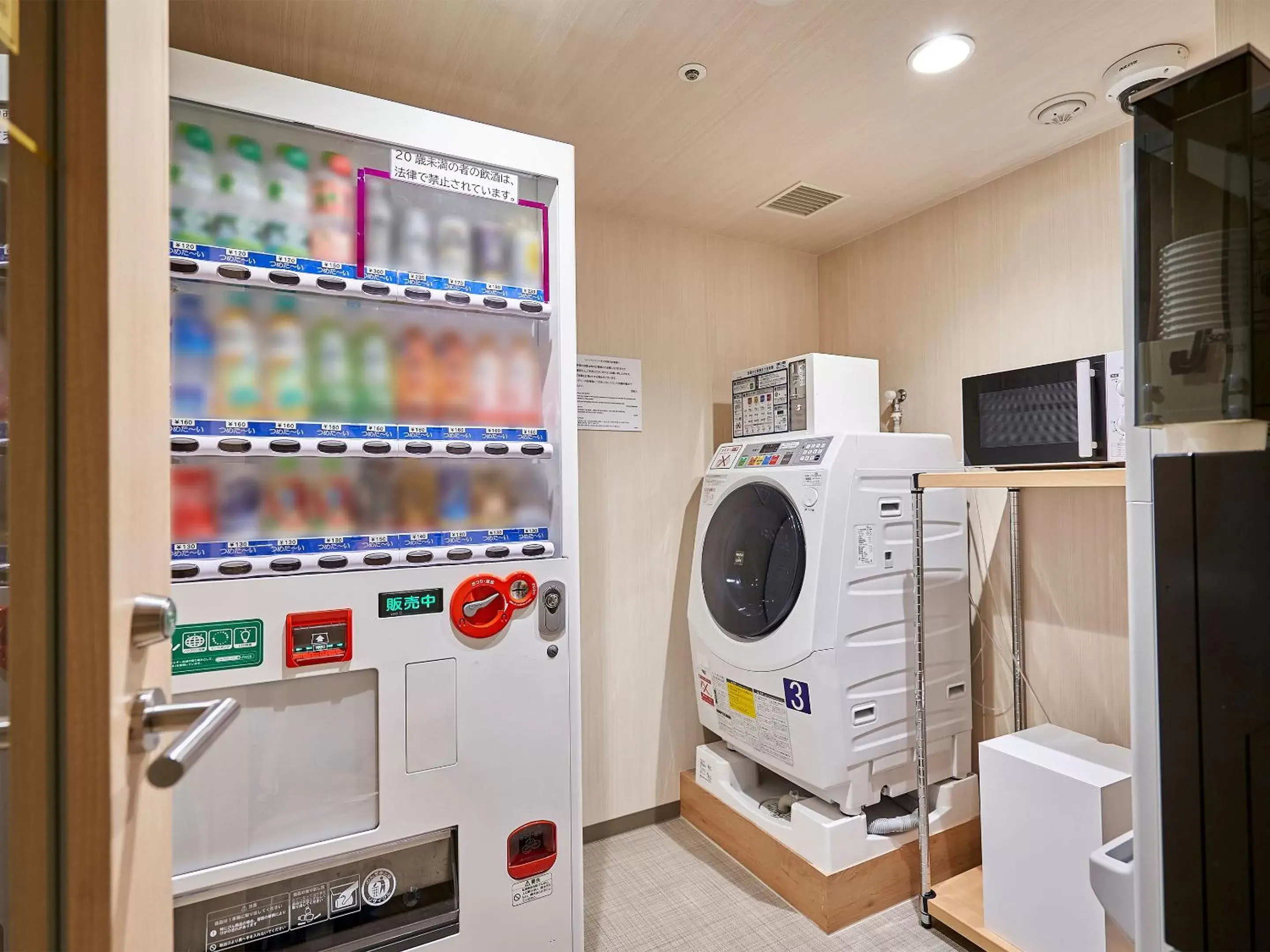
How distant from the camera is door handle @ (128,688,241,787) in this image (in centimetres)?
59

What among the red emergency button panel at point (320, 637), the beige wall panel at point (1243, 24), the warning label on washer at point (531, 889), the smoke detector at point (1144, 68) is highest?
the smoke detector at point (1144, 68)

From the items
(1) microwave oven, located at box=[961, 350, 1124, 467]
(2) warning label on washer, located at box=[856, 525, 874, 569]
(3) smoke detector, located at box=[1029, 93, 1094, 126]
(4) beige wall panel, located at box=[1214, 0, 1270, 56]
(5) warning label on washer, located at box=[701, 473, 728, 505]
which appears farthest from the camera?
(5) warning label on washer, located at box=[701, 473, 728, 505]

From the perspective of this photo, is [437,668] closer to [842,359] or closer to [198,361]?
[198,361]

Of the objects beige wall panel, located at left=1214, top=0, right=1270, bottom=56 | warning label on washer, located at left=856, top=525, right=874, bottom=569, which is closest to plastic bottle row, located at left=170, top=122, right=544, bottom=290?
warning label on washer, located at left=856, top=525, right=874, bottom=569

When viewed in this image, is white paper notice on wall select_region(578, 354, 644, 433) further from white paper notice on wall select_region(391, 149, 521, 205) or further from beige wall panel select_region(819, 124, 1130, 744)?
beige wall panel select_region(819, 124, 1130, 744)

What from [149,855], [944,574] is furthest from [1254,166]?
[944,574]

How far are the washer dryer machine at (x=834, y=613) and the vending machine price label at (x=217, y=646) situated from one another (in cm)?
151

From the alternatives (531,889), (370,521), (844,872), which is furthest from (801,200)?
(531,889)

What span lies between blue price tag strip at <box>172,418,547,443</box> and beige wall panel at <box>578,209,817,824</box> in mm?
1007

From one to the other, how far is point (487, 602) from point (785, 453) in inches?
48.3

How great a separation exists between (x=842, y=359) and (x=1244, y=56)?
1.68m

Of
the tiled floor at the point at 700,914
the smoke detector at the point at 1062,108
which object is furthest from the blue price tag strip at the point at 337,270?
the tiled floor at the point at 700,914

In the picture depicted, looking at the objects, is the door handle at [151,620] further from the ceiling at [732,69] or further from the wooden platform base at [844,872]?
the wooden platform base at [844,872]

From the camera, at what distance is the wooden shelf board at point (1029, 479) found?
62.5 inches
